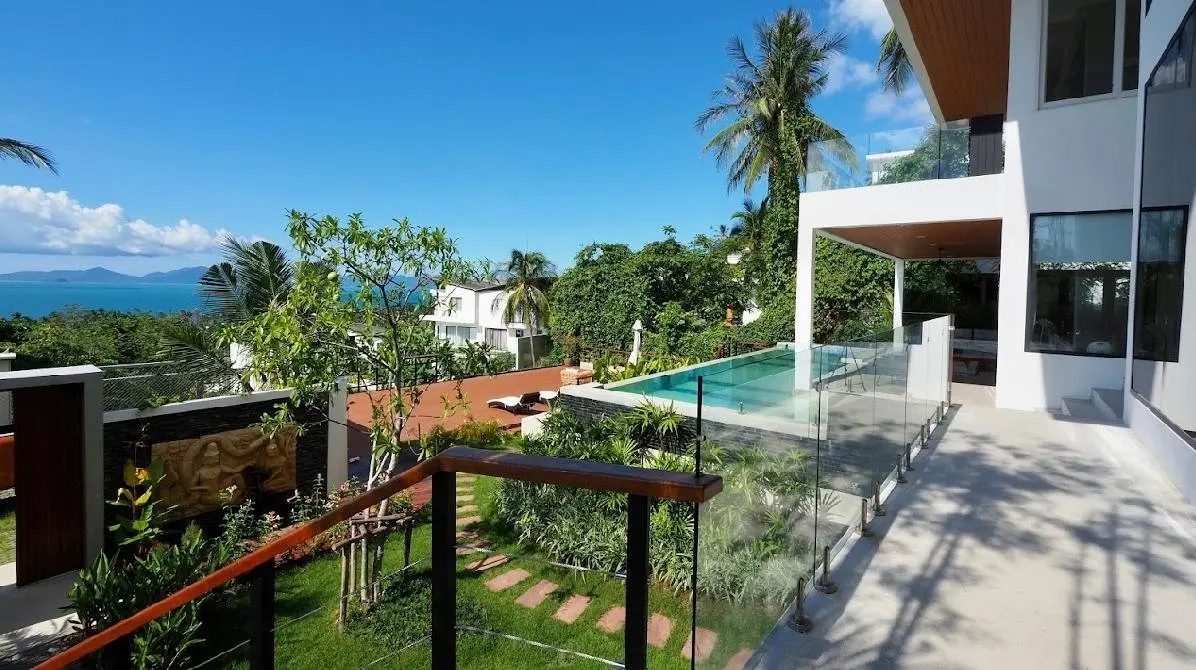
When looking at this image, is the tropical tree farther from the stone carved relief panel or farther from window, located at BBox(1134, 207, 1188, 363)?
the stone carved relief panel

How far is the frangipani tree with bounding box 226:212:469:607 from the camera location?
5262mm

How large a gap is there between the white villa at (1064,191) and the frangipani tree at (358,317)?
23.2 feet

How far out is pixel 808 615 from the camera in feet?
10.6

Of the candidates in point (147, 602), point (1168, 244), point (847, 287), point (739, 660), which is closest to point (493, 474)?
point (739, 660)

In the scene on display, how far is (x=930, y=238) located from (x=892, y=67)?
16223mm

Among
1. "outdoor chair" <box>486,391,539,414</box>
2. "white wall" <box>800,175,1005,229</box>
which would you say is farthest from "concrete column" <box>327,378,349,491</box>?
"white wall" <box>800,175,1005,229</box>

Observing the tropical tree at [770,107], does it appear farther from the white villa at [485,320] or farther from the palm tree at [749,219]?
the white villa at [485,320]

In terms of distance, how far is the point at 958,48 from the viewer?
10.1m

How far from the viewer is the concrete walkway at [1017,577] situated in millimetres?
2873

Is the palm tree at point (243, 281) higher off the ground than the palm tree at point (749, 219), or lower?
lower

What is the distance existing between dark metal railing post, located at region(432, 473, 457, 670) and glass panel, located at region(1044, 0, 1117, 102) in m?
10.2

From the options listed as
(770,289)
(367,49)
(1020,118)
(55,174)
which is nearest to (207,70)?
(367,49)

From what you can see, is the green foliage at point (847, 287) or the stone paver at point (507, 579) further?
the green foliage at point (847, 287)

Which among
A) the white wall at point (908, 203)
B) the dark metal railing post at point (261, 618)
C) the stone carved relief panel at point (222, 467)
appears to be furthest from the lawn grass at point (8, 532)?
the white wall at point (908, 203)
